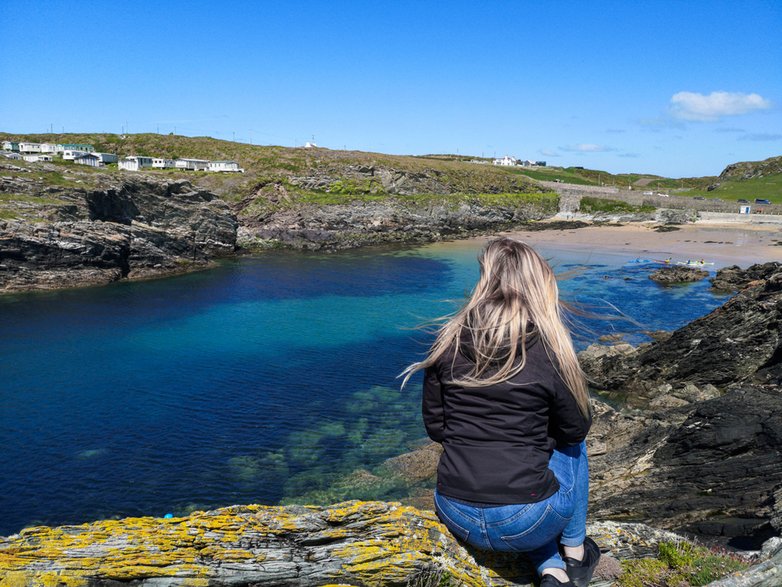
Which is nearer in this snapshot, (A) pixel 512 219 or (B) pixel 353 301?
(B) pixel 353 301

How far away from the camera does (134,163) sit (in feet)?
298

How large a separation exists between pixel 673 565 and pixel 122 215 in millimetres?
66239

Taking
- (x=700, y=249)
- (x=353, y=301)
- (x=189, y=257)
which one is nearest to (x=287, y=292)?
(x=353, y=301)

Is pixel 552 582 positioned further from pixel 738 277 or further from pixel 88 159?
pixel 88 159

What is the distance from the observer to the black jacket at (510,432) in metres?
3.89

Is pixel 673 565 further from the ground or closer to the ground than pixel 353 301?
further from the ground

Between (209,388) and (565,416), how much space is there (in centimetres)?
2456

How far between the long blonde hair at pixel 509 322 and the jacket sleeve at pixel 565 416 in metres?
0.05

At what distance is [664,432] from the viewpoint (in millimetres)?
12781

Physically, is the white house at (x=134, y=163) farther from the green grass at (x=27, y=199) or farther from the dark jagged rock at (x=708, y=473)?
the dark jagged rock at (x=708, y=473)

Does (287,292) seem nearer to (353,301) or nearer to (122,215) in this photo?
(353,301)

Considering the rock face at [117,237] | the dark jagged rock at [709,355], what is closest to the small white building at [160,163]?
the rock face at [117,237]

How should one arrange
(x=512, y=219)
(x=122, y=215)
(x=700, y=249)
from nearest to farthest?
(x=122, y=215) → (x=700, y=249) → (x=512, y=219)

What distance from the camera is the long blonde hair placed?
13.2ft
